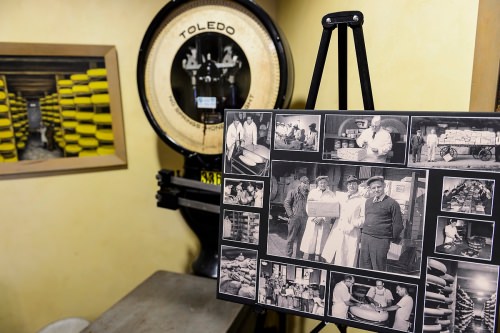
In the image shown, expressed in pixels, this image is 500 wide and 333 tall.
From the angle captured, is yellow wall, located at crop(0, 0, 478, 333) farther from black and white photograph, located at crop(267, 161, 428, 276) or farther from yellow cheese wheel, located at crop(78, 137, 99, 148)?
black and white photograph, located at crop(267, 161, 428, 276)

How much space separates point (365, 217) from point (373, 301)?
0.20 meters

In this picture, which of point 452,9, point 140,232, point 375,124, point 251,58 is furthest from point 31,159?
point 452,9

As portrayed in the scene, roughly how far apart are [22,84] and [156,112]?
0.68m

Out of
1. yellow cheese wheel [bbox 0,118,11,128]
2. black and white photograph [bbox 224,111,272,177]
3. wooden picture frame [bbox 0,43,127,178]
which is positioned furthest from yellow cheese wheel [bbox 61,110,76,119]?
black and white photograph [bbox 224,111,272,177]

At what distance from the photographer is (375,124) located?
2.81 ft

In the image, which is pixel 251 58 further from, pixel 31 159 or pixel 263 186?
pixel 31 159

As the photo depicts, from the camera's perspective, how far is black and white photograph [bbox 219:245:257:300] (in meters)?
1.00

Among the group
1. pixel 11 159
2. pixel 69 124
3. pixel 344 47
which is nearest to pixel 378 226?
pixel 344 47

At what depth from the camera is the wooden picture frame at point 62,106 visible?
1556 millimetres

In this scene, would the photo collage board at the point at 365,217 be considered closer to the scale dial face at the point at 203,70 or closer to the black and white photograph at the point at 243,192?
the black and white photograph at the point at 243,192

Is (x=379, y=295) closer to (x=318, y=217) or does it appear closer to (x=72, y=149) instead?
(x=318, y=217)

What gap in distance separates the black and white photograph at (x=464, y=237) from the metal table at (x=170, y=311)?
29.5 inches

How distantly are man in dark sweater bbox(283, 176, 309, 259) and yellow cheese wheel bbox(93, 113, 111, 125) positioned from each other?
111 cm

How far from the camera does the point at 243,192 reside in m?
1.00
